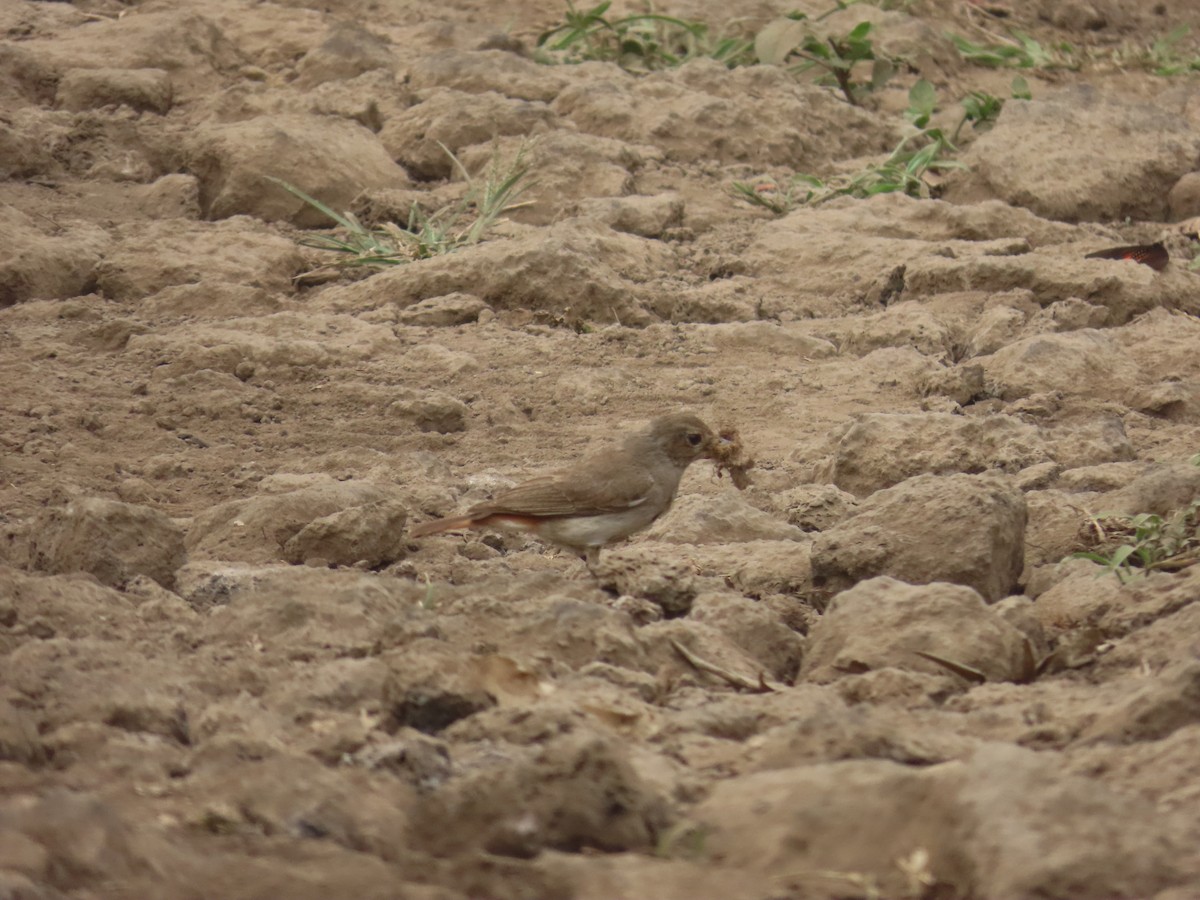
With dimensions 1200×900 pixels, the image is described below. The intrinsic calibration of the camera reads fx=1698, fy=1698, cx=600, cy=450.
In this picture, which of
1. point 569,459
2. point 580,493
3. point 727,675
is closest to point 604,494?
point 580,493

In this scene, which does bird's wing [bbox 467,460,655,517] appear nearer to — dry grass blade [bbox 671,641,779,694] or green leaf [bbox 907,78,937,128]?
dry grass blade [bbox 671,641,779,694]

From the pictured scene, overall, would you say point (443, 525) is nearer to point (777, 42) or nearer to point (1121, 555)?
point (1121, 555)

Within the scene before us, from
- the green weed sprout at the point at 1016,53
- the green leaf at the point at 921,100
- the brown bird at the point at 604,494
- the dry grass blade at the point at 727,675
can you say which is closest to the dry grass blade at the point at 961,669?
the dry grass blade at the point at 727,675

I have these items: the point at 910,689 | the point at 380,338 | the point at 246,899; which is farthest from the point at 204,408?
the point at 246,899

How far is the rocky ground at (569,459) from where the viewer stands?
3.00m

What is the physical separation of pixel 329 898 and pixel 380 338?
15.9 feet

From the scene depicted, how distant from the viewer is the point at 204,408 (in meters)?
6.71

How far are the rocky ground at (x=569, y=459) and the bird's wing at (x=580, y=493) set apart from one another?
19 centimetres

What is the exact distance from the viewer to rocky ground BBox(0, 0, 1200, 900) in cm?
300

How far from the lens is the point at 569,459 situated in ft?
21.9

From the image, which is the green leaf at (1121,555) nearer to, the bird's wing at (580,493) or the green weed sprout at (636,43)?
the bird's wing at (580,493)

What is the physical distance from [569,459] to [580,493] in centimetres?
76

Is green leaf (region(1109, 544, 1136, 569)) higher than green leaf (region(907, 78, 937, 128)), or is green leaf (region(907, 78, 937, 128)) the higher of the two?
green leaf (region(1109, 544, 1136, 569))

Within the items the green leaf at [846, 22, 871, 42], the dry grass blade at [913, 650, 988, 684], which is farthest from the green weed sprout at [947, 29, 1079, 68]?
the dry grass blade at [913, 650, 988, 684]
